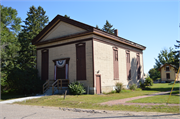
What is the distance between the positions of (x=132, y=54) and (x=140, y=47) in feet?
10.2

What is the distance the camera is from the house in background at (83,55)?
20375 mm

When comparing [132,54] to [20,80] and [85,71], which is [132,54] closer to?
[85,71]

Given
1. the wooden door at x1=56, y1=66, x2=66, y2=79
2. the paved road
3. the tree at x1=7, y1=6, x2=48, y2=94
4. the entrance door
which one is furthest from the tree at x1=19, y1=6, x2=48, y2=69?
the paved road

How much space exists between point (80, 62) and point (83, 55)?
35.1 inches

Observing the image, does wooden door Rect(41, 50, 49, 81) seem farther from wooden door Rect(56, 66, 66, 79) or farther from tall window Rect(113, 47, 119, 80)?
tall window Rect(113, 47, 119, 80)

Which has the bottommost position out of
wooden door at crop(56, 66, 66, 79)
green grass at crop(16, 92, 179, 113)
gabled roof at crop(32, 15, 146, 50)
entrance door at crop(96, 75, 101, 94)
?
green grass at crop(16, 92, 179, 113)

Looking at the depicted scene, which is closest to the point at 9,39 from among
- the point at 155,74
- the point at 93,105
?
the point at 93,105

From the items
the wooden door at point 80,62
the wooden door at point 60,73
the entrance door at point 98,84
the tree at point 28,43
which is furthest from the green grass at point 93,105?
the tree at point 28,43

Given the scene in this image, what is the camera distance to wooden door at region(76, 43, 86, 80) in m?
20.7

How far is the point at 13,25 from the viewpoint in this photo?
→ 3438cm

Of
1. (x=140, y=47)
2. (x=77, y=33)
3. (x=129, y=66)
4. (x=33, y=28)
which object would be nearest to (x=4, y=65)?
(x=33, y=28)

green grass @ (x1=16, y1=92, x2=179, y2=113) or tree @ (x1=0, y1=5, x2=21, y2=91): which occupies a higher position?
tree @ (x1=0, y1=5, x2=21, y2=91)

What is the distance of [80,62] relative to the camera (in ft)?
68.9

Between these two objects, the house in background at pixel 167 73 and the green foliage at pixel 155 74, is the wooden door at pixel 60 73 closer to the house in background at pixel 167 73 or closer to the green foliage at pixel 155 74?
the house in background at pixel 167 73
